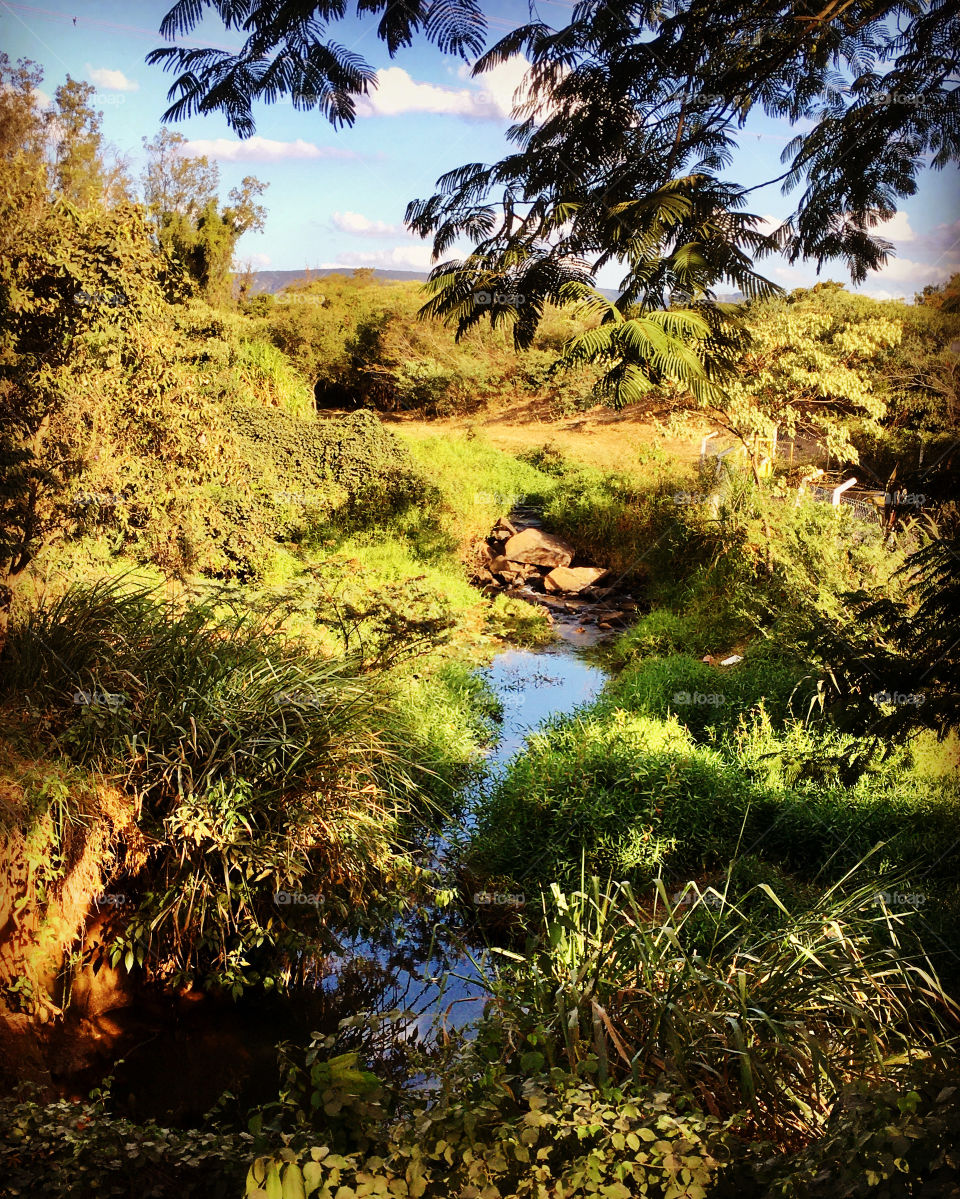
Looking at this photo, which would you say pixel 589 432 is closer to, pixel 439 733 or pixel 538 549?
pixel 538 549

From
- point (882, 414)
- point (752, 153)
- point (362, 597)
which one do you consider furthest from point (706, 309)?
point (882, 414)

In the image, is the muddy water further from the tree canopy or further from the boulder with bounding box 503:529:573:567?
the boulder with bounding box 503:529:573:567

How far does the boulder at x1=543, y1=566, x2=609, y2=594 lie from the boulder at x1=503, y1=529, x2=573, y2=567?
0.26ft

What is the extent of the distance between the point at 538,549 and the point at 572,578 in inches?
15.0

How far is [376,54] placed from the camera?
4.20 m

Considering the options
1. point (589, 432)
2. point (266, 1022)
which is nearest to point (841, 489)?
point (589, 432)

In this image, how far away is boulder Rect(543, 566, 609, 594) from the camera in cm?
707

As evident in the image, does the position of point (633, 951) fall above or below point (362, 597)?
below

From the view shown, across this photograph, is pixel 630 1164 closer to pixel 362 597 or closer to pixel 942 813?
pixel 942 813

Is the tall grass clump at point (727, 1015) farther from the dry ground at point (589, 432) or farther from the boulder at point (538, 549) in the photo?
the boulder at point (538, 549)

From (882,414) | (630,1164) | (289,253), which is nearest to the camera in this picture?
(630,1164)

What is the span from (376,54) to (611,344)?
292 cm

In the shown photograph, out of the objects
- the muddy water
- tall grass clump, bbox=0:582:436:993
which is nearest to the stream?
the muddy water

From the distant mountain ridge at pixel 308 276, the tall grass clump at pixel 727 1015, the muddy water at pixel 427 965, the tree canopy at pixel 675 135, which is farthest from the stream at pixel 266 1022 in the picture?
the distant mountain ridge at pixel 308 276
